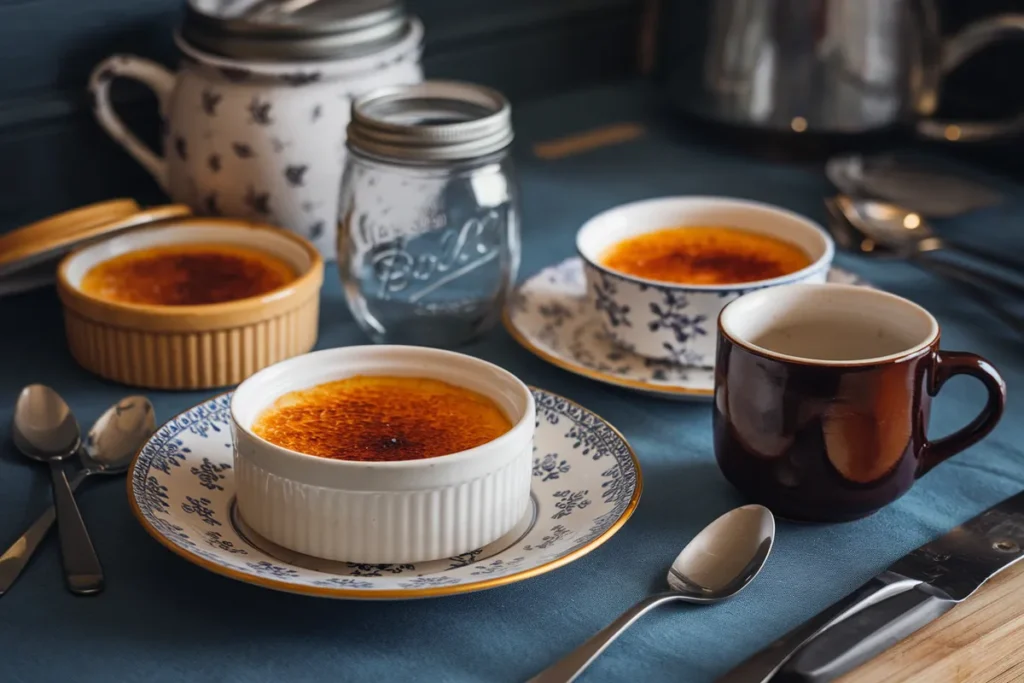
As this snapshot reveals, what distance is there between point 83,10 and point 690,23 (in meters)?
0.62

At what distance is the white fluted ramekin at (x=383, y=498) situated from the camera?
0.70 m

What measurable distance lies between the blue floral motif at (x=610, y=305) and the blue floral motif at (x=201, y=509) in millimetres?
351

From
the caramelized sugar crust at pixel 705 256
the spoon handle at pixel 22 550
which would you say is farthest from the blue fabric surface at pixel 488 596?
the caramelized sugar crust at pixel 705 256

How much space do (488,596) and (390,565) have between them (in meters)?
0.06

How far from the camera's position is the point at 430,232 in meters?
1.03

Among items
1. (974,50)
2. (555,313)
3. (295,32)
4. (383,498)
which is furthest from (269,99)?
(974,50)

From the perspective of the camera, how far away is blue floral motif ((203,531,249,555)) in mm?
724

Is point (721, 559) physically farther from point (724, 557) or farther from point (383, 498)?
point (383, 498)

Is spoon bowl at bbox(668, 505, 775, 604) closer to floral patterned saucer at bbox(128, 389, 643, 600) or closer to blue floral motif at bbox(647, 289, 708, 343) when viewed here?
floral patterned saucer at bbox(128, 389, 643, 600)

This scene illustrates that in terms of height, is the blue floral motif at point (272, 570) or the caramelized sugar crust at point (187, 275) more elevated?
the caramelized sugar crust at point (187, 275)

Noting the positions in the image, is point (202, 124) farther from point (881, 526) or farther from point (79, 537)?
point (881, 526)

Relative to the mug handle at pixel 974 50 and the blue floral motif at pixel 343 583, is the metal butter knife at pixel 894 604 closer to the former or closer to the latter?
the blue floral motif at pixel 343 583

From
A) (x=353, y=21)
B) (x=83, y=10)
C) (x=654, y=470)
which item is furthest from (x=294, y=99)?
(x=654, y=470)

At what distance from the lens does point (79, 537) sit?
2.53 feet
